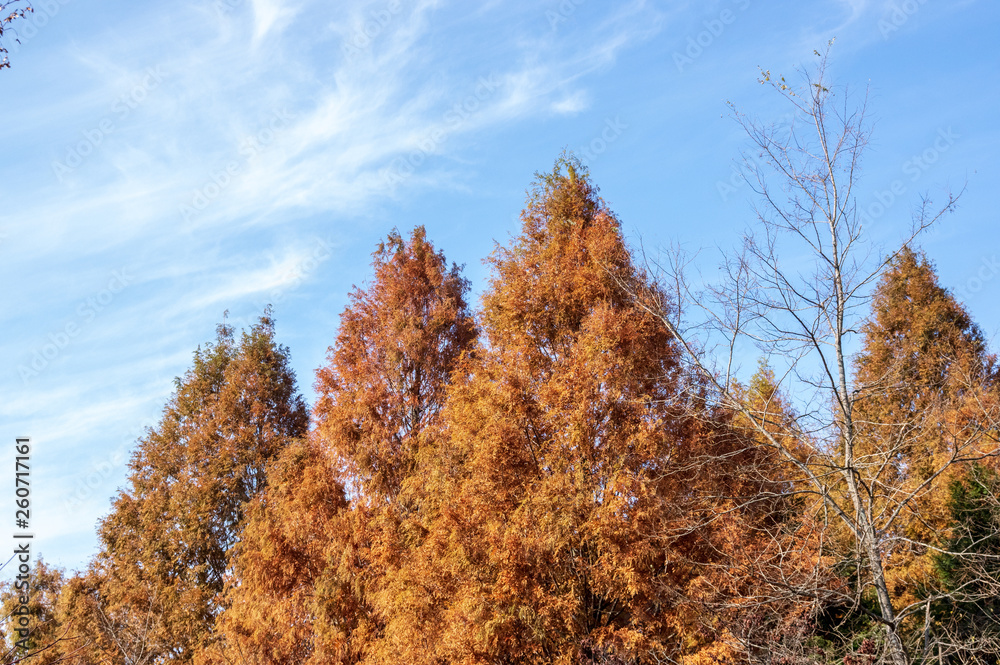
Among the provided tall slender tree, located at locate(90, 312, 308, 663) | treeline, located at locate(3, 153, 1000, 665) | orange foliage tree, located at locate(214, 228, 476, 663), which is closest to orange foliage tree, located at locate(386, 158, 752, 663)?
treeline, located at locate(3, 153, 1000, 665)

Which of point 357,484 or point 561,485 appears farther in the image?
point 357,484

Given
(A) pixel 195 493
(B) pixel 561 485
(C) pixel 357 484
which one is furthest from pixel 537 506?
(A) pixel 195 493

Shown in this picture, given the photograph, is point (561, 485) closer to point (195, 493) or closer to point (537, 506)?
point (537, 506)

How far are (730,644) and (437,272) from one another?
31.9ft

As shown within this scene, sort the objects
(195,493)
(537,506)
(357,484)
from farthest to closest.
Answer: (195,493) → (357,484) → (537,506)

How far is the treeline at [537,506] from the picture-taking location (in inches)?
344

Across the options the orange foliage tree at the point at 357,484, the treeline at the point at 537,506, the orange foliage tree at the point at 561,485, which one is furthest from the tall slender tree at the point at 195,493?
the orange foliage tree at the point at 561,485

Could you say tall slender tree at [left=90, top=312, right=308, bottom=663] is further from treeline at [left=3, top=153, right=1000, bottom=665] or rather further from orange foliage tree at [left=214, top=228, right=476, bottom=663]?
orange foliage tree at [left=214, top=228, right=476, bottom=663]

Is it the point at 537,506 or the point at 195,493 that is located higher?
the point at 195,493

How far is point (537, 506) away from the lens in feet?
34.7

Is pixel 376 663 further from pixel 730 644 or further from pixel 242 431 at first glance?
pixel 242 431

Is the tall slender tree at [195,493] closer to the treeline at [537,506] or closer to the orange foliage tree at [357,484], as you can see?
the treeline at [537,506]

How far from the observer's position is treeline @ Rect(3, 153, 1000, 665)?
875cm

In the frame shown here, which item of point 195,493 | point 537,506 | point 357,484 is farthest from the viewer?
point 195,493
